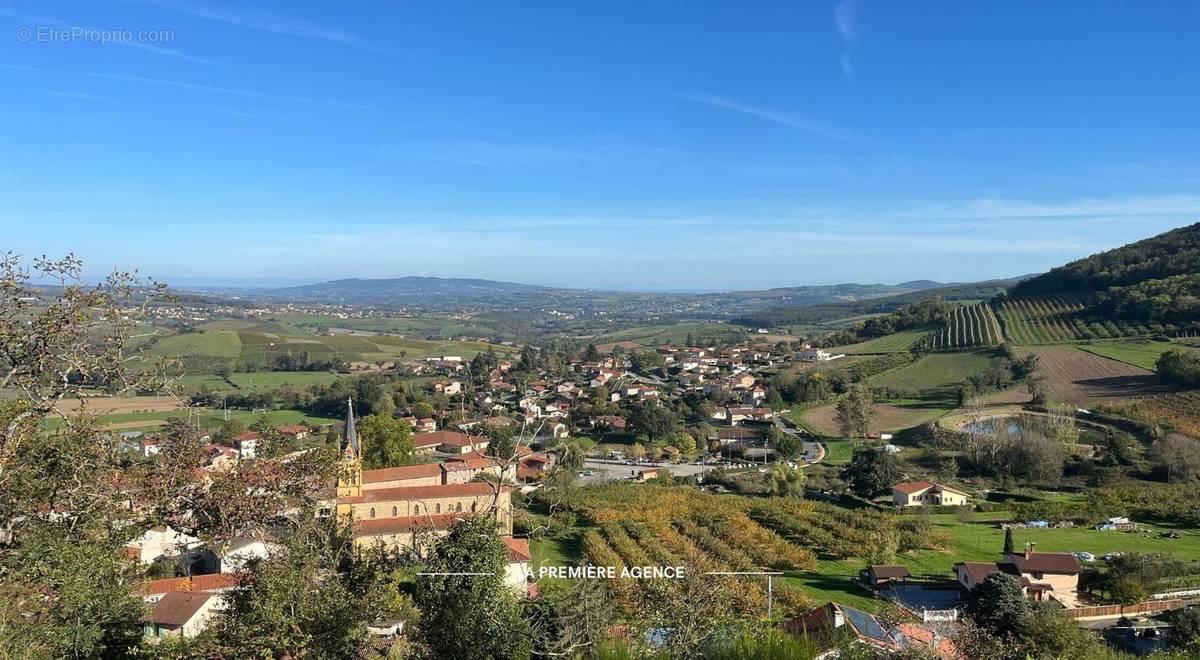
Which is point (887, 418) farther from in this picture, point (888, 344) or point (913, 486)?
point (888, 344)

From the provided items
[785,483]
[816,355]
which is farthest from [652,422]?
[816,355]

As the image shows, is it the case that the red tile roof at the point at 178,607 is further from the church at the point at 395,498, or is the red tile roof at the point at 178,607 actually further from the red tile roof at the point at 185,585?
the church at the point at 395,498

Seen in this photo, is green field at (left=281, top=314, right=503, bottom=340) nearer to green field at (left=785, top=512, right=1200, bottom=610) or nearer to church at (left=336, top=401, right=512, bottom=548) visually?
church at (left=336, top=401, right=512, bottom=548)

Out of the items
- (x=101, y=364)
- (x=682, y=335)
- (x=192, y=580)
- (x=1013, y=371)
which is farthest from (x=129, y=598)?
(x=682, y=335)

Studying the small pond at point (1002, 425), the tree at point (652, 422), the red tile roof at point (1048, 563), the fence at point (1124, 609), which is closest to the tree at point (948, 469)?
the small pond at point (1002, 425)

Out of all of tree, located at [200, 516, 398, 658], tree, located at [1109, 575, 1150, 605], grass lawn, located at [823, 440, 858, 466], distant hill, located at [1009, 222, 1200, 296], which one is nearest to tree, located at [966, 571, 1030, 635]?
tree, located at [1109, 575, 1150, 605]

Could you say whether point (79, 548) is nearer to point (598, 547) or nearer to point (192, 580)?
point (192, 580)
